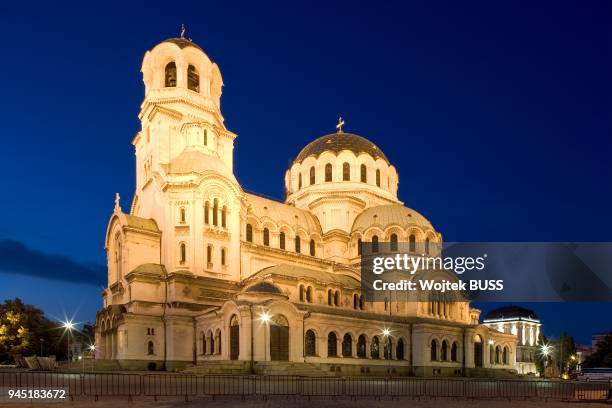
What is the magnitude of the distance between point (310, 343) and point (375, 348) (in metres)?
7.07

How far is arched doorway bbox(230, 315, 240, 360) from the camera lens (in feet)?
122

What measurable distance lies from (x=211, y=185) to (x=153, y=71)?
12.8 metres

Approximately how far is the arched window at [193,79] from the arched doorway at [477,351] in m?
33.0

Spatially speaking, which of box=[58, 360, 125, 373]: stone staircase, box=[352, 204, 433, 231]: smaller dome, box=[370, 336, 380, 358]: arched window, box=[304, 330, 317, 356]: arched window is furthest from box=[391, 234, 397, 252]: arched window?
box=[58, 360, 125, 373]: stone staircase

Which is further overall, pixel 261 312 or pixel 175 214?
pixel 175 214

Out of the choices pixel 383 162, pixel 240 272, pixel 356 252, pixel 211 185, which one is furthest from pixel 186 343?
pixel 383 162

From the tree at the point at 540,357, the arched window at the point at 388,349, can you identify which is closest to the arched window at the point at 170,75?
the arched window at the point at 388,349

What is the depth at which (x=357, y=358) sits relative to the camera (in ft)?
139

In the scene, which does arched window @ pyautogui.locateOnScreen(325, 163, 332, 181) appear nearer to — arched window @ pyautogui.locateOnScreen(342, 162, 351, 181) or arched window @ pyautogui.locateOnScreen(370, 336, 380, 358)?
arched window @ pyautogui.locateOnScreen(342, 162, 351, 181)

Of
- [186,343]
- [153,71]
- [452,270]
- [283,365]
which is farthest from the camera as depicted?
[452,270]

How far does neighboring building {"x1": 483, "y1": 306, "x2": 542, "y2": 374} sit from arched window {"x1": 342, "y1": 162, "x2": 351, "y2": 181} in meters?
53.6

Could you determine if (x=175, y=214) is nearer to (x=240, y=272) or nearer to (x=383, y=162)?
(x=240, y=272)

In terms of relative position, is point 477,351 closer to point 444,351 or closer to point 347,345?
Result: point 444,351

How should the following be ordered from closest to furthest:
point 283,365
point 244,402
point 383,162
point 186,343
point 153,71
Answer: point 244,402
point 283,365
point 186,343
point 153,71
point 383,162
